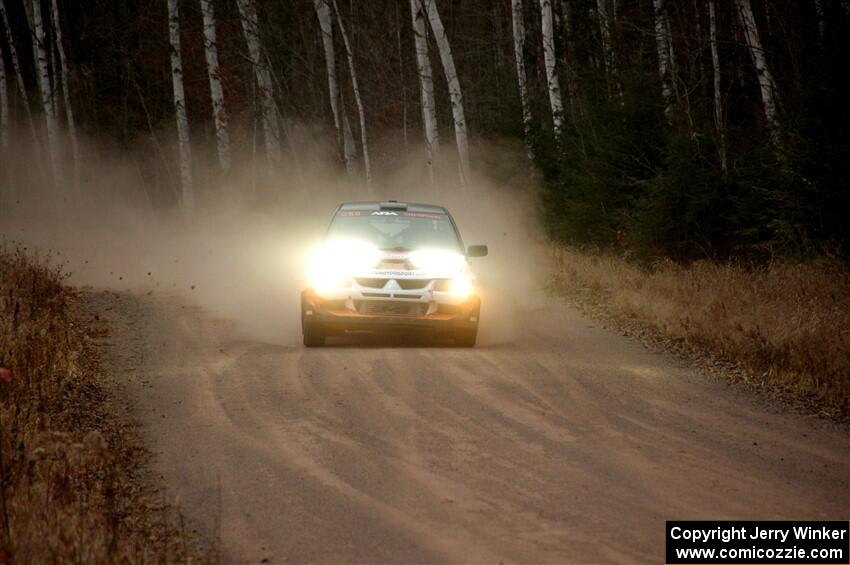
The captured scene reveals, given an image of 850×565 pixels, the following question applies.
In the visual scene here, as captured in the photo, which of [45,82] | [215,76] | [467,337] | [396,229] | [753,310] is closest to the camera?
[467,337]

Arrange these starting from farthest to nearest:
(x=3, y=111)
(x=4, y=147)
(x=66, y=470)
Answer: (x=4, y=147)
(x=3, y=111)
(x=66, y=470)

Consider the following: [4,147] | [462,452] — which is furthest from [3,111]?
[462,452]

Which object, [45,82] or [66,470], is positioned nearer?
[66,470]

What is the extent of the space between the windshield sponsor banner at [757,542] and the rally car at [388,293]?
709 centimetres

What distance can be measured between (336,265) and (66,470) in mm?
6632

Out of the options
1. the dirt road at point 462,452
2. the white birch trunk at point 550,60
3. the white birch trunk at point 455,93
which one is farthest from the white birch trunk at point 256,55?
the dirt road at point 462,452

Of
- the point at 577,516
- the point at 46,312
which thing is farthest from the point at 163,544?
the point at 46,312

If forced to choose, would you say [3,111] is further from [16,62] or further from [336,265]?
[336,265]

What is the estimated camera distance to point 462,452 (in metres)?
8.11

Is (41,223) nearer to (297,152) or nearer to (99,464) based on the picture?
(297,152)

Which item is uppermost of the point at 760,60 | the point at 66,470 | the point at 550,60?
the point at 550,60

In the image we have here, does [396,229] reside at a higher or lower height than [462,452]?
higher

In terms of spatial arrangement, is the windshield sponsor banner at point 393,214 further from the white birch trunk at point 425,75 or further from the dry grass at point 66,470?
the white birch trunk at point 425,75

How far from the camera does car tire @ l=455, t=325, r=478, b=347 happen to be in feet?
43.9
